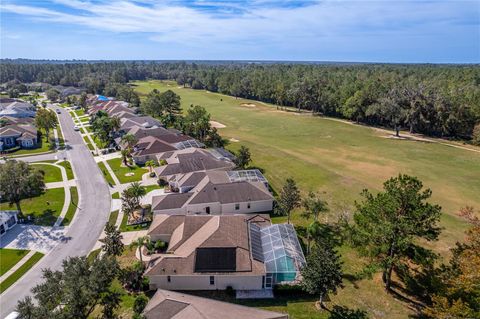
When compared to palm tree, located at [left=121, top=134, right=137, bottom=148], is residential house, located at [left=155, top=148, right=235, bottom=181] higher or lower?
lower

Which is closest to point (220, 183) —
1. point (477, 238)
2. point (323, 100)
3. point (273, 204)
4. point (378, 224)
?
point (273, 204)

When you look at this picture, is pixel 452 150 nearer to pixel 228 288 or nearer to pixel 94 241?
pixel 228 288

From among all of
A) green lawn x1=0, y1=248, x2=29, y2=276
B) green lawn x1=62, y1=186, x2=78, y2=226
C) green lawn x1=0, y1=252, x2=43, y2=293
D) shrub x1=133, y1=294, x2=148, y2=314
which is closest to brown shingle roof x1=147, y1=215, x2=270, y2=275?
shrub x1=133, y1=294, x2=148, y2=314

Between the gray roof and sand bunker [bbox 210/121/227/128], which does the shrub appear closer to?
the gray roof

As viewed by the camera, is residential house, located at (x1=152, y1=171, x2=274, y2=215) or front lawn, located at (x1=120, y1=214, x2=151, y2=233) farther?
residential house, located at (x1=152, y1=171, x2=274, y2=215)

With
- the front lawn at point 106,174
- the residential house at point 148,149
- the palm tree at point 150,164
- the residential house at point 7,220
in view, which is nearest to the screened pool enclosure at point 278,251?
the front lawn at point 106,174

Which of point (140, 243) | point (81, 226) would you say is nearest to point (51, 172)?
point (81, 226)

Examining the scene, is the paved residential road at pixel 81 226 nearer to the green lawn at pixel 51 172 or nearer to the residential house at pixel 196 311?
the green lawn at pixel 51 172
